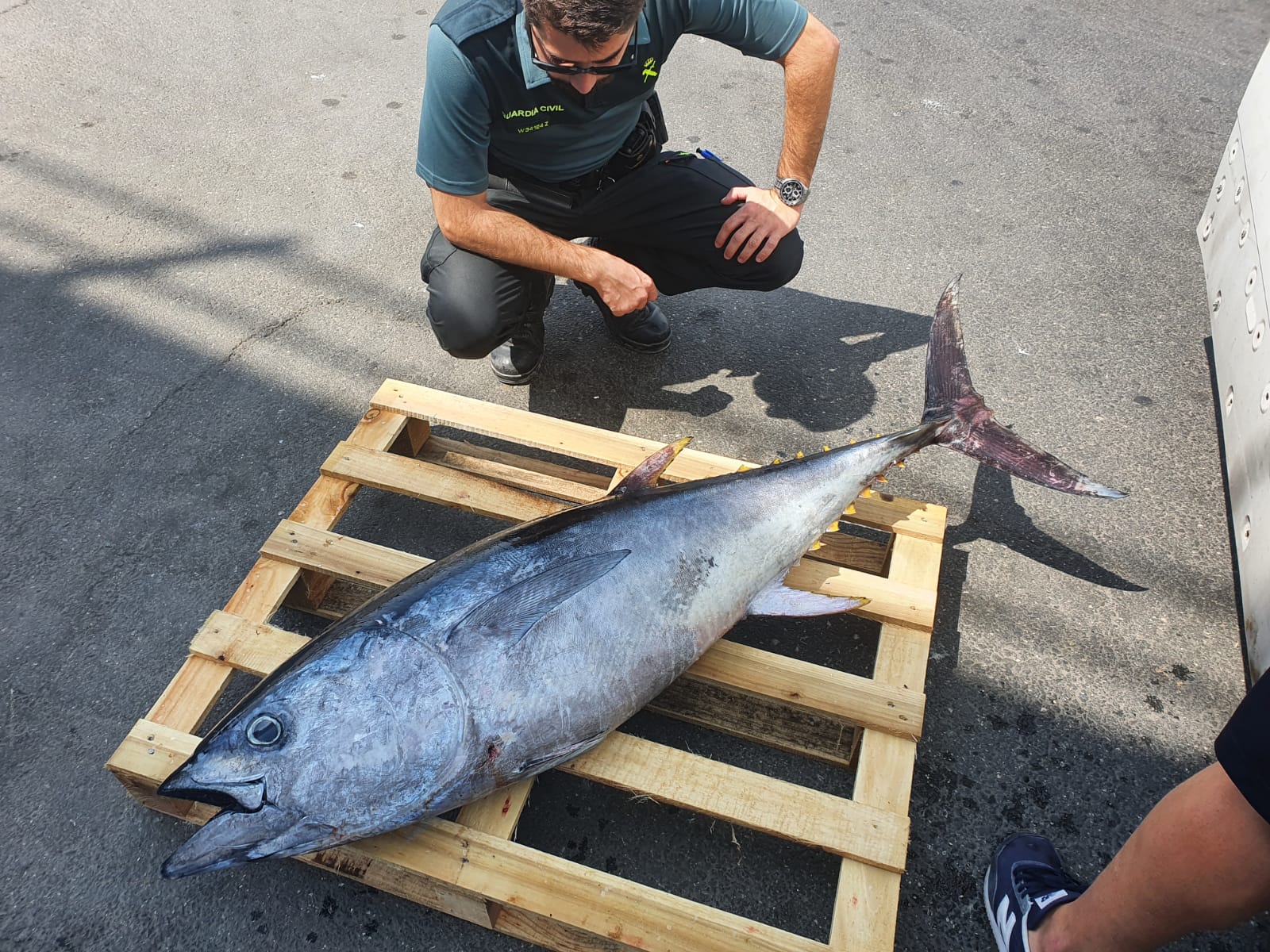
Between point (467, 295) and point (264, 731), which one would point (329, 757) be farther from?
point (467, 295)

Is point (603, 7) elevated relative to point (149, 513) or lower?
elevated

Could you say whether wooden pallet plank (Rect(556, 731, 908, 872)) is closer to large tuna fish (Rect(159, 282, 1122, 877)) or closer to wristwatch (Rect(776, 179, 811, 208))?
large tuna fish (Rect(159, 282, 1122, 877))

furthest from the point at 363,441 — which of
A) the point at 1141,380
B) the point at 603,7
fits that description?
the point at 1141,380

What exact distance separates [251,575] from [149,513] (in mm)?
678

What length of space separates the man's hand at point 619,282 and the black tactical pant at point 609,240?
0.39m

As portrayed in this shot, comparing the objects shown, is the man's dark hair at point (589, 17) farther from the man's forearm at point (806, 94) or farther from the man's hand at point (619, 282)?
the man's forearm at point (806, 94)

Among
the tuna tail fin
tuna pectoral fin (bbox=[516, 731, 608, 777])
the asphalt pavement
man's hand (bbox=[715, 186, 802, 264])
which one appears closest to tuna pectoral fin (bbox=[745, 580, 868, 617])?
A: the asphalt pavement

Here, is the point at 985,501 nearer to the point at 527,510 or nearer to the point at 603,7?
the point at 527,510

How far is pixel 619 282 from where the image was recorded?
2533 mm

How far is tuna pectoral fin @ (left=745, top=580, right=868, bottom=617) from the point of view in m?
2.09

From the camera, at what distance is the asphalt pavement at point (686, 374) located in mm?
2057

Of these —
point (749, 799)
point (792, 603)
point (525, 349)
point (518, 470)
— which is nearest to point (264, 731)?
point (749, 799)

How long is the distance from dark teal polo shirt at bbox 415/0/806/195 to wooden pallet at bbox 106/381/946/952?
30.2 inches

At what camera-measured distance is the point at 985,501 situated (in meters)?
2.81
